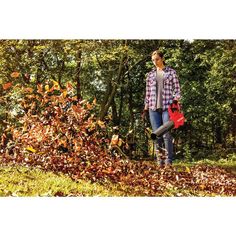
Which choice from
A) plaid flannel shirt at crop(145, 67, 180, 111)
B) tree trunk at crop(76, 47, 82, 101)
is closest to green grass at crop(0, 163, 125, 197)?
tree trunk at crop(76, 47, 82, 101)

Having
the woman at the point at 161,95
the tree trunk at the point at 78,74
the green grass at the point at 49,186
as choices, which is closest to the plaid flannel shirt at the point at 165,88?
the woman at the point at 161,95

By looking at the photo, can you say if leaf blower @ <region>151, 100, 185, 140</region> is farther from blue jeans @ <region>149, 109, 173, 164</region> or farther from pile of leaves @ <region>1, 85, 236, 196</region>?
pile of leaves @ <region>1, 85, 236, 196</region>

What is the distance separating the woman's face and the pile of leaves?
2.88 feet

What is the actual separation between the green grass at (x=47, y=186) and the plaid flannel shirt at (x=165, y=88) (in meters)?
1.14

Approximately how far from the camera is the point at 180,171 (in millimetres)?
6746

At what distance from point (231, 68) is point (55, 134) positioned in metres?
2.22

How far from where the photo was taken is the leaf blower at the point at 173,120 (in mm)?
6836

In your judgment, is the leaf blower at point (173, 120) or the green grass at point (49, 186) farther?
the leaf blower at point (173, 120)

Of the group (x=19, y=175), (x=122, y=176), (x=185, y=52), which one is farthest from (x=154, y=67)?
(x=19, y=175)

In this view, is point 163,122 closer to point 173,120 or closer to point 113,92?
point 173,120

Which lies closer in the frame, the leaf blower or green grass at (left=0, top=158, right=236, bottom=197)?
green grass at (left=0, top=158, right=236, bottom=197)

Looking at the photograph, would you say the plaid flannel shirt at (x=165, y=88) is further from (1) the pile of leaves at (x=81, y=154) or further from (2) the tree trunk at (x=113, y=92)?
(1) the pile of leaves at (x=81, y=154)

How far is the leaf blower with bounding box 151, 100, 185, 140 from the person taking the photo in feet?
22.4

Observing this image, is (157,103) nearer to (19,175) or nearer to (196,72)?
(196,72)
